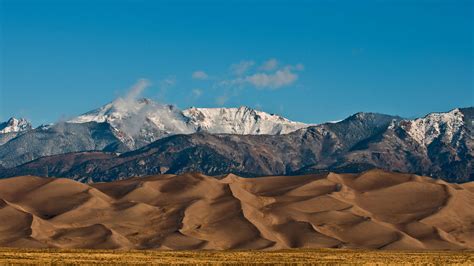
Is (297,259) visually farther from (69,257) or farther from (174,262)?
(69,257)

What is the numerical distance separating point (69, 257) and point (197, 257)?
72.9 ft

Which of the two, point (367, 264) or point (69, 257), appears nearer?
point (367, 264)

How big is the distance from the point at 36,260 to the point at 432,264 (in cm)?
5399

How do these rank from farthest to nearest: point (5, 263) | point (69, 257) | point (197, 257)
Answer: point (197, 257) → point (69, 257) → point (5, 263)

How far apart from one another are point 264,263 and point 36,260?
100 feet

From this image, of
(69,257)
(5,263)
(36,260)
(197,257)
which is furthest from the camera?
(197,257)

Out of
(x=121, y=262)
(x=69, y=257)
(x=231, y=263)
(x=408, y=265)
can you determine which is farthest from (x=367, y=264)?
(x=69, y=257)

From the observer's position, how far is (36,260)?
477ft

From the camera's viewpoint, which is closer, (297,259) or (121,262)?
(121,262)

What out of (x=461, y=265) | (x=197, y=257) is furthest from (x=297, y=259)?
(x=461, y=265)

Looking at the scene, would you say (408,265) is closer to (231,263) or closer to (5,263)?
(231,263)

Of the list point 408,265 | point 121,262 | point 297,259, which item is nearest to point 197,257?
point 297,259

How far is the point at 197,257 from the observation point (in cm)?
17188

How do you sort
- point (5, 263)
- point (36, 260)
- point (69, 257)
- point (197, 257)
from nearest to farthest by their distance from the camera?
point (5, 263) < point (36, 260) < point (69, 257) < point (197, 257)
